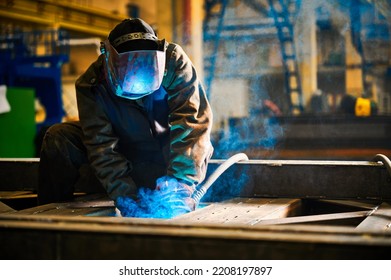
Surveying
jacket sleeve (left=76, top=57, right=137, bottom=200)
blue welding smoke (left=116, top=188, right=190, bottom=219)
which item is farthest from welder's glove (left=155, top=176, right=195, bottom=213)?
jacket sleeve (left=76, top=57, right=137, bottom=200)

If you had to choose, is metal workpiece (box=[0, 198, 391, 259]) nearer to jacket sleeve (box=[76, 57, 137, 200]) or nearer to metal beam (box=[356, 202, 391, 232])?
metal beam (box=[356, 202, 391, 232])

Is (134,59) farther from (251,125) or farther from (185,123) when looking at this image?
(251,125)

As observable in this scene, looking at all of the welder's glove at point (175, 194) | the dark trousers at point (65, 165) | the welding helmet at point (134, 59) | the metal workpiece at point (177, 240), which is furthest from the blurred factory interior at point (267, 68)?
the metal workpiece at point (177, 240)

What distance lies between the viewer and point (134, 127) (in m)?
3.02

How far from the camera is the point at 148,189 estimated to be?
293cm

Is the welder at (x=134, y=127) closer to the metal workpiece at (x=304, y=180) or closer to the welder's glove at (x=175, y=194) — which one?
the welder's glove at (x=175, y=194)

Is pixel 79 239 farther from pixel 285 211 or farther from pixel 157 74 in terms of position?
pixel 285 211

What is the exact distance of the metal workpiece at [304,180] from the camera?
3143mm

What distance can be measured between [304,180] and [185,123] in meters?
0.80

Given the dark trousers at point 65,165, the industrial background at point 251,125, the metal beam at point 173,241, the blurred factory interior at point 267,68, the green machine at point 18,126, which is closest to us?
the metal beam at point 173,241

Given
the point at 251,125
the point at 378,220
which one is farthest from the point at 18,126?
the point at 378,220

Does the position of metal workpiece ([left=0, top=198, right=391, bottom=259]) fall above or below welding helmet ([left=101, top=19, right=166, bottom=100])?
below

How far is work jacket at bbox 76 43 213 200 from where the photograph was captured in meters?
2.77
